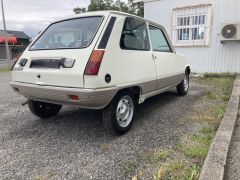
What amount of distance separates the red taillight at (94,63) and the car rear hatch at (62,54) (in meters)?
0.05

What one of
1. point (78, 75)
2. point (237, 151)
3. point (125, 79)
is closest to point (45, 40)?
point (78, 75)

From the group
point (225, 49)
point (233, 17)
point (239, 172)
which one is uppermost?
point (233, 17)

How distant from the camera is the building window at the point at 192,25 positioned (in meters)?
9.15

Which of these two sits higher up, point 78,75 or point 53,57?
point 53,57

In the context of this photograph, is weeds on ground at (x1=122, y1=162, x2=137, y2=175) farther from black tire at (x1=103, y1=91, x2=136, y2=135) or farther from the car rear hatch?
the car rear hatch

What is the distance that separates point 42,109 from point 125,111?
5.19 ft

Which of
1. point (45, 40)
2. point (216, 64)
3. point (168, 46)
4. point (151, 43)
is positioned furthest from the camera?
point (216, 64)

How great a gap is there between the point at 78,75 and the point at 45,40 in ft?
3.94

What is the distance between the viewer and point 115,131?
3.22m

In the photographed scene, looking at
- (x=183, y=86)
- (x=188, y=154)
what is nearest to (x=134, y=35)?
(x=188, y=154)

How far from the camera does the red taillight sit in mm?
2736

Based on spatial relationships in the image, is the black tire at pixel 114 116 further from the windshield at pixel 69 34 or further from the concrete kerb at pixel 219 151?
the concrete kerb at pixel 219 151

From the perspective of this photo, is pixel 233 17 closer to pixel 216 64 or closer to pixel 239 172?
pixel 216 64

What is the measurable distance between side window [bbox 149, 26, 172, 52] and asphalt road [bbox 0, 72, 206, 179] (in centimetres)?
120
